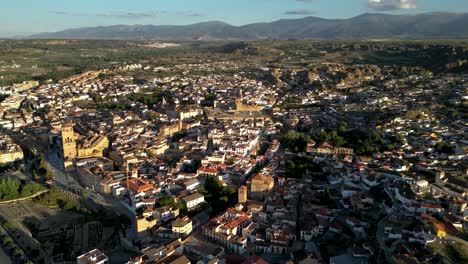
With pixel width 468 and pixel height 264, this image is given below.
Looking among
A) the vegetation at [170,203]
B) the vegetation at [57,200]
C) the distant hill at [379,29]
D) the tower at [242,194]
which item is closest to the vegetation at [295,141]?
the tower at [242,194]

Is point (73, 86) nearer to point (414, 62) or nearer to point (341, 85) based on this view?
point (341, 85)

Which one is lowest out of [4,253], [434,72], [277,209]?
[4,253]

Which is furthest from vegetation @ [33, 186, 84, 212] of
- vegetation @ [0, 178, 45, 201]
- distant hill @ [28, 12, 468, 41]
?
distant hill @ [28, 12, 468, 41]

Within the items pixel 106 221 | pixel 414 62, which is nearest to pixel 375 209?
pixel 106 221

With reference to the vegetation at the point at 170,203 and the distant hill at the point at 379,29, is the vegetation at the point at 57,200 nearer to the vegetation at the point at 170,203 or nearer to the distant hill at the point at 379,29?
the vegetation at the point at 170,203

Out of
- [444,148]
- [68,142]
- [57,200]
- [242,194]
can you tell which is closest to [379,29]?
[444,148]

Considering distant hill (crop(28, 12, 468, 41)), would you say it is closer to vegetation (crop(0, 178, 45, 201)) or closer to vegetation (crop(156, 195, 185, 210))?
vegetation (crop(156, 195, 185, 210))

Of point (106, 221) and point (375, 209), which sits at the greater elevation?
point (375, 209)
